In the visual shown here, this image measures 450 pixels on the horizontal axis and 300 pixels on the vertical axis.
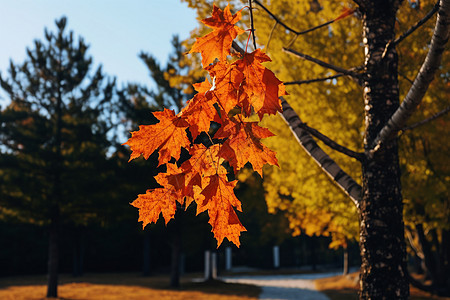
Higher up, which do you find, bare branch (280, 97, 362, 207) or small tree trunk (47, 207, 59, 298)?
bare branch (280, 97, 362, 207)

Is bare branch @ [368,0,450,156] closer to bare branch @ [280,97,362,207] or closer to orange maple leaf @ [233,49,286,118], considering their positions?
bare branch @ [280,97,362,207]

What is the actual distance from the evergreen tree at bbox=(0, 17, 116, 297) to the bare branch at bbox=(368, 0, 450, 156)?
46.7 ft

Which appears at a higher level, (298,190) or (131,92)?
(131,92)

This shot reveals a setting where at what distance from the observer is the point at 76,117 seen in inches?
680

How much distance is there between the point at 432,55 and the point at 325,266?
121 feet

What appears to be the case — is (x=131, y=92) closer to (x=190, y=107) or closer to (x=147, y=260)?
(x=147, y=260)

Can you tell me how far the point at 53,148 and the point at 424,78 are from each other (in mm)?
14922

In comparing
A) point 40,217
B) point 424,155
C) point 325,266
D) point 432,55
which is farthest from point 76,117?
point 325,266

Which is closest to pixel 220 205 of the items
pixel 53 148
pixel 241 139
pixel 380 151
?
pixel 241 139

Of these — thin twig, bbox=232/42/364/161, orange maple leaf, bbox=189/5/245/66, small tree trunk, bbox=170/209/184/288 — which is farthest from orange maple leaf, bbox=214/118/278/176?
small tree trunk, bbox=170/209/184/288

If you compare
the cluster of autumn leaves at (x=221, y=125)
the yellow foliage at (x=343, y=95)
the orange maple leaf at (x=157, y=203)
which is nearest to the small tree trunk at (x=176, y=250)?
the yellow foliage at (x=343, y=95)

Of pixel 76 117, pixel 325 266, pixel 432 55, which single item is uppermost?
pixel 76 117

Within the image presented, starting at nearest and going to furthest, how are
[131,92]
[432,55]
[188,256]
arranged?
[432,55] < [131,92] < [188,256]

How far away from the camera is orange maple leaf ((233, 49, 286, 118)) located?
1.48 meters
